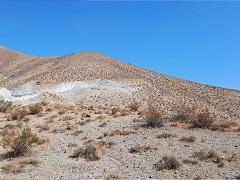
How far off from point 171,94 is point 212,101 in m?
4.80

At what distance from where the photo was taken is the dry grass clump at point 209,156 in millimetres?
17155

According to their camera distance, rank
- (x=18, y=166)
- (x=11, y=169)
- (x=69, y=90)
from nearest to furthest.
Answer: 1. (x=11, y=169)
2. (x=18, y=166)
3. (x=69, y=90)

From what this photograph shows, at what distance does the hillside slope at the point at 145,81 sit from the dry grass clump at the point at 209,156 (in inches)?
962

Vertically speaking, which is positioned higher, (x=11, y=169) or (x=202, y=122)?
(x=202, y=122)

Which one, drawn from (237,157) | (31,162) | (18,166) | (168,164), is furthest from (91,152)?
(237,157)

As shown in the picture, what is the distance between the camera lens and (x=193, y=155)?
1798 centimetres

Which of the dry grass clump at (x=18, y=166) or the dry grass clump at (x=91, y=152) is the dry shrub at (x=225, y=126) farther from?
the dry grass clump at (x=18, y=166)

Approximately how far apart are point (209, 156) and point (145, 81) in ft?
141

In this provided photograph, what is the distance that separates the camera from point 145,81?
6050cm

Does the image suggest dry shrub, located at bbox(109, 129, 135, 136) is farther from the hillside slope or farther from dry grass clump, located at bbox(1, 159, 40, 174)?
the hillside slope

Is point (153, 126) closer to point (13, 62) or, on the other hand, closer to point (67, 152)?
point (67, 152)

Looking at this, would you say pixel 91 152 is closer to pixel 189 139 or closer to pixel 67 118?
pixel 189 139

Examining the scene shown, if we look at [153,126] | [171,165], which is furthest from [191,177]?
[153,126]

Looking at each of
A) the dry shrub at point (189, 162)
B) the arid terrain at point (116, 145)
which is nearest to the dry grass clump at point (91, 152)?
the arid terrain at point (116, 145)
